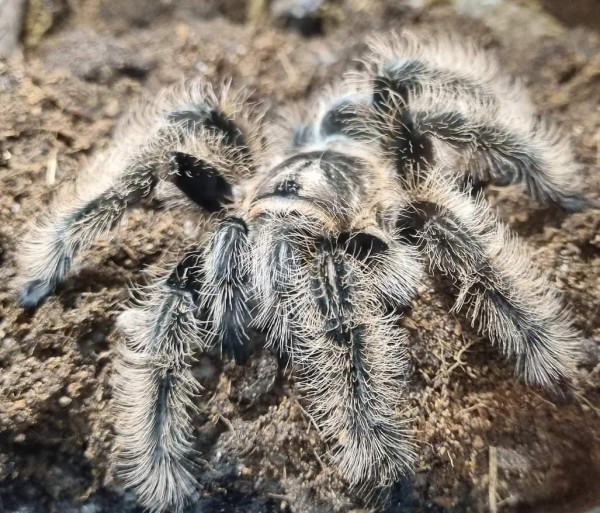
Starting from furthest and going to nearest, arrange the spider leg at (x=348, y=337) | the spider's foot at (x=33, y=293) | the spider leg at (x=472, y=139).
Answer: the spider leg at (x=472, y=139)
the spider's foot at (x=33, y=293)
the spider leg at (x=348, y=337)

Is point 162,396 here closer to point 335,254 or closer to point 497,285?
point 335,254

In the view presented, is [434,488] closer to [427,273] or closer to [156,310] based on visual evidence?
[427,273]

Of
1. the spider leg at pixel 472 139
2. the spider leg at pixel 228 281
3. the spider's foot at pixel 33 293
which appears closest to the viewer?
the spider leg at pixel 228 281

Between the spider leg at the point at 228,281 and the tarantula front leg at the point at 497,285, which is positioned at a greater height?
the tarantula front leg at the point at 497,285

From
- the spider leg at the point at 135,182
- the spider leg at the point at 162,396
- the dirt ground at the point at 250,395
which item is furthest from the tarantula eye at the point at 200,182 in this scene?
the spider leg at the point at 162,396

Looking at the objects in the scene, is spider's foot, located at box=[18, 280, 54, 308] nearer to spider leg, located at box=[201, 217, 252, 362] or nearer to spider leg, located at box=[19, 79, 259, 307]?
spider leg, located at box=[19, 79, 259, 307]

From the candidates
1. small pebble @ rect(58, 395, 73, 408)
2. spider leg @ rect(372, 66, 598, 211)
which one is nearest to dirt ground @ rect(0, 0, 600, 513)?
small pebble @ rect(58, 395, 73, 408)

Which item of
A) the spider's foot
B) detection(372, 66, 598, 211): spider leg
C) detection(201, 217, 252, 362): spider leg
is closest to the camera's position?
detection(201, 217, 252, 362): spider leg

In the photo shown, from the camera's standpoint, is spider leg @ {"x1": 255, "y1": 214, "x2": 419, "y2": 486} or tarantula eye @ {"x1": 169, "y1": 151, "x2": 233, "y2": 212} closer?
spider leg @ {"x1": 255, "y1": 214, "x2": 419, "y2": 486}

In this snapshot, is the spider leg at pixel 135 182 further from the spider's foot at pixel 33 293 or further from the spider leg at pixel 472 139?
the spider leg at pixel 472 139
